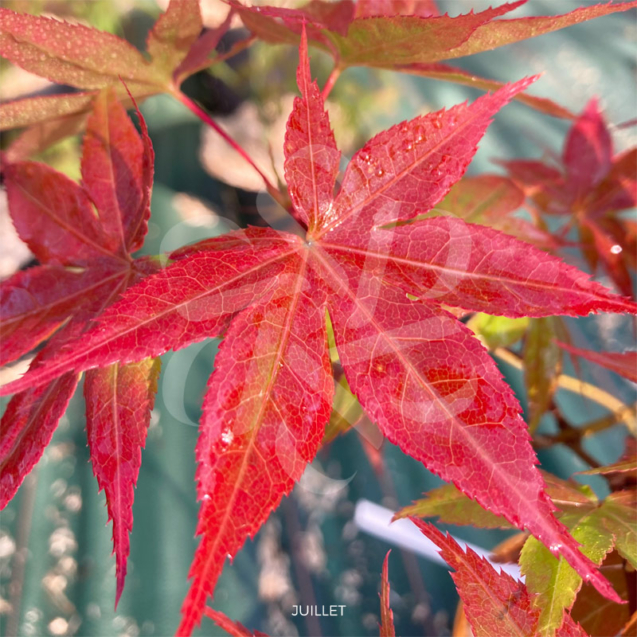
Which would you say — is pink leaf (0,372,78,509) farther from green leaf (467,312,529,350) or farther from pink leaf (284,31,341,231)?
green leaf (467,312,529,350)

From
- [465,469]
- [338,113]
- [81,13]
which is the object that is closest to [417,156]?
Result: [465,469]

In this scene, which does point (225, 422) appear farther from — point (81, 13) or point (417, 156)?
point (81, 13)

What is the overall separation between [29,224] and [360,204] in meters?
0.23

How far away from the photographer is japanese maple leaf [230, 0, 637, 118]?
0.27 metres

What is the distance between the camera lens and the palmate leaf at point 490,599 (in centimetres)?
29

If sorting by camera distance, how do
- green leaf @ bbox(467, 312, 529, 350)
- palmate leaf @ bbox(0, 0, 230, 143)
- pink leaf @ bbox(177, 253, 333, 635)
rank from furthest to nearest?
green leaf @ bbox(467, 312, 529, 350) < palmate leaf @ bbox(0, 0, 230, 143) < pink leaf @ bbox(177, 253, 333, 635)

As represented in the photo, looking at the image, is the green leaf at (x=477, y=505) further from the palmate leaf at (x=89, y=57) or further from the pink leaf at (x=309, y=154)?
the palmate leaf at (x=89, y=57)

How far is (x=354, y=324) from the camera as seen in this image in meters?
0.27

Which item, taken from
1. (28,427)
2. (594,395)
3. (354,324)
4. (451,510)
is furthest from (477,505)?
(594,395)

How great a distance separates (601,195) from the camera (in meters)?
0.60

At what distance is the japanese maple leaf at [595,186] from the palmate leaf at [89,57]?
1.31 feet

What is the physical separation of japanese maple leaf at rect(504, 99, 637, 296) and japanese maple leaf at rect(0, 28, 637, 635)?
381 mm

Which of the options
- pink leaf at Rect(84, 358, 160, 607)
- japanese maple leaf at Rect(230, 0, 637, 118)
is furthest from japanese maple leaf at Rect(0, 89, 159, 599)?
japanese maple leaf at Rect(230, 0, 637, 118)

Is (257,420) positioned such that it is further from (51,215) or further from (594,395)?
(594,395)
